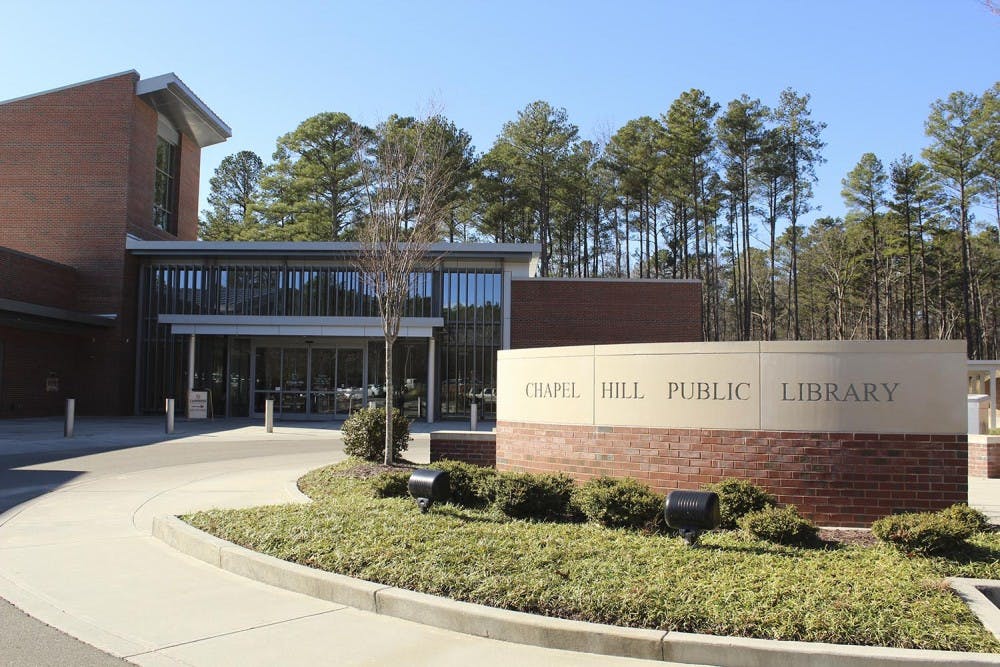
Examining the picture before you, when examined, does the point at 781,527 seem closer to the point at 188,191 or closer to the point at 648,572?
the point at 648,572

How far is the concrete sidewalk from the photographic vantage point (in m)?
4.87

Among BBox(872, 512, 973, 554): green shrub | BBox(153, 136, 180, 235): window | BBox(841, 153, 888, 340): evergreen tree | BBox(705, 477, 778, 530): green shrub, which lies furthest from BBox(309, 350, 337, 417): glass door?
BBox(841, 153, 888, 340): evergreen tree

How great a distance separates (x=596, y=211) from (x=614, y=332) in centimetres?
2499

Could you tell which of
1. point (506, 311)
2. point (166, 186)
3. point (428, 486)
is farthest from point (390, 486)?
point (166, 186)

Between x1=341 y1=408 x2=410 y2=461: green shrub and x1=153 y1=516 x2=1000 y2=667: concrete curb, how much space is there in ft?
21.3

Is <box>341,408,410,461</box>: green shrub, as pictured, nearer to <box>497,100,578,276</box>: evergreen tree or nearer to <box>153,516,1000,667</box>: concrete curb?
<box>153,516,1000,667</box>: concrete curb

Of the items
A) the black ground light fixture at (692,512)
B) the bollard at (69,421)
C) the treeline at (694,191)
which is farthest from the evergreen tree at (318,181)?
the black ground light fixture at (692,512)

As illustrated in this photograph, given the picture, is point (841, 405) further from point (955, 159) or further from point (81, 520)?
point (955, 159)

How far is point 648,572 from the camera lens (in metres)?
5.98

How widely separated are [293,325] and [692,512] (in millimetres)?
24447

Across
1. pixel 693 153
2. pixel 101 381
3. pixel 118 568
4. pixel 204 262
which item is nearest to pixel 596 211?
pixel 693 153

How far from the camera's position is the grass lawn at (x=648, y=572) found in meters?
4.98

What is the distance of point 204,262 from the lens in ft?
105

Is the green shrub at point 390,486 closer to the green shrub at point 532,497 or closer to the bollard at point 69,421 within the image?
the green shrub at point 532,497
